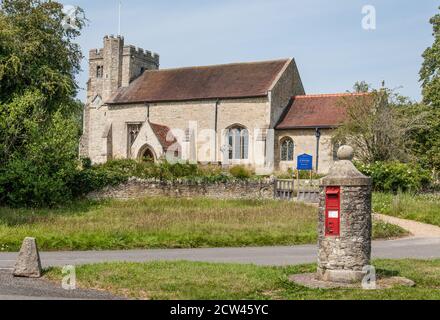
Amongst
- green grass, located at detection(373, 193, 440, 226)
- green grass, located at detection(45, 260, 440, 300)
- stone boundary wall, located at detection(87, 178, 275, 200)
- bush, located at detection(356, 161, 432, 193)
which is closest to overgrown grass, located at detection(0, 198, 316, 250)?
stone boundary wall, located at detection(87, 178, 275, 200)

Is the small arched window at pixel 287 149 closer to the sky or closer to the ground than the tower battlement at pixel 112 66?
closer to the ground

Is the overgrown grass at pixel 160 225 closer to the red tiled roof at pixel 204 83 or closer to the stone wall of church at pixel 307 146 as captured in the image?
the stone wall of church at pixel 307 146

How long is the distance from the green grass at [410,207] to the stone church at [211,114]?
484 inches

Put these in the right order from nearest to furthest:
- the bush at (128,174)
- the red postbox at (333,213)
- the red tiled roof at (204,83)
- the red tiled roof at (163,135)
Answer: the red postbox at (333,213), the bush at (128,174), the red tiled roof at (163,135), the red tiled roof at (204,83)

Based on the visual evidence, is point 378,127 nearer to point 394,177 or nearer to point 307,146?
point 394,177

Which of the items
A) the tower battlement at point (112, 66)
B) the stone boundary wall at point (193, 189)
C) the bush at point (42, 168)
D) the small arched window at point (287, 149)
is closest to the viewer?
the bush at point (42, 168)

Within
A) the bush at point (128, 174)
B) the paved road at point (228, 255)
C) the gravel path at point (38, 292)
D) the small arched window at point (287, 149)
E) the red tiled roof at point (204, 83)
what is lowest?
the paved road at point (228, 255)

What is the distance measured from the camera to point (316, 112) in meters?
41.4

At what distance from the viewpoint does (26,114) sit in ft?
86.1

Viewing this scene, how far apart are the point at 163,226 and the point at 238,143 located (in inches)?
986

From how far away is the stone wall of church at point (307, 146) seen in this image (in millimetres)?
39378

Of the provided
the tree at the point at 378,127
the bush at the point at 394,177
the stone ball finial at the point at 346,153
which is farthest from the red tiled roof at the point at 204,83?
the stone ball finial at the point at 346,153
